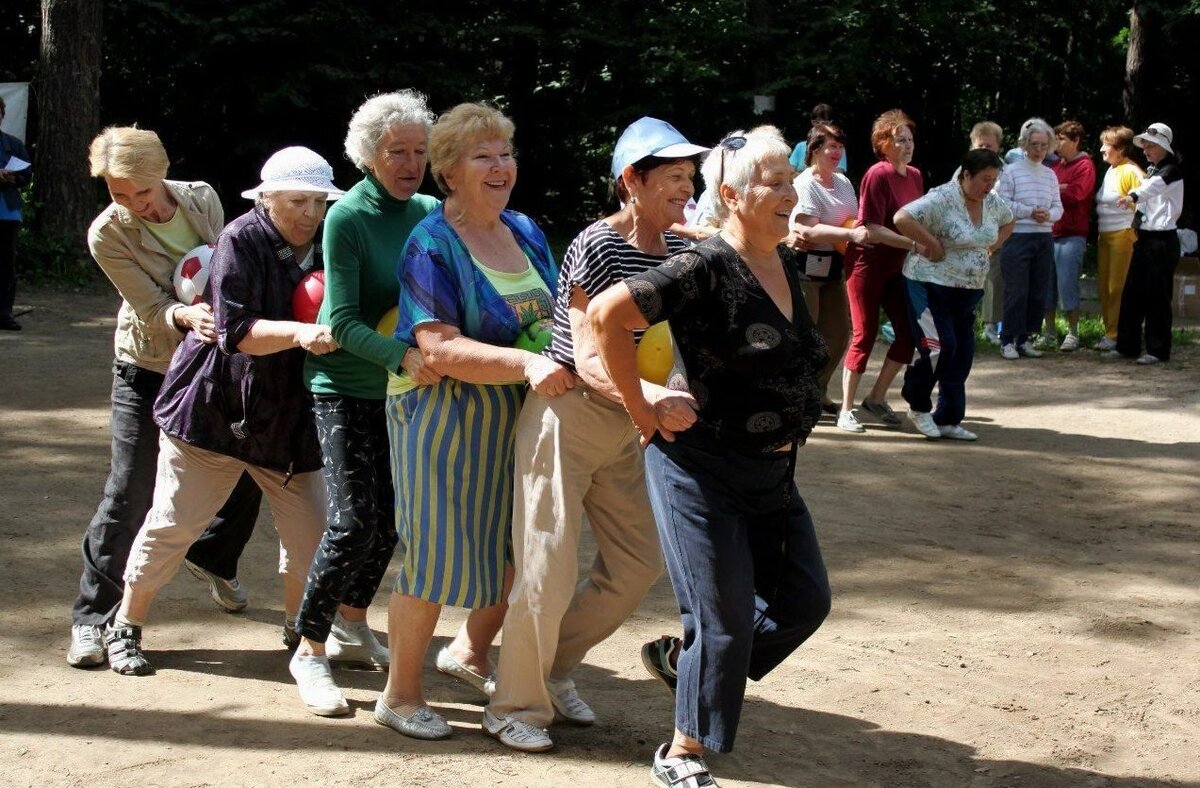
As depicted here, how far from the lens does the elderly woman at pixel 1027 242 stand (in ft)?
38.4

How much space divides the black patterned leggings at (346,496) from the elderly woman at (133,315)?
0.67m

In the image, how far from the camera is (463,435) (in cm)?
412

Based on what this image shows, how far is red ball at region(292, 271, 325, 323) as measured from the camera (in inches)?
179

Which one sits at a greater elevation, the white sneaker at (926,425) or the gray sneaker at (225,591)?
the white sneaker at (926,425)

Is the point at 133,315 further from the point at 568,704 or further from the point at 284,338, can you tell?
the point at 568,704

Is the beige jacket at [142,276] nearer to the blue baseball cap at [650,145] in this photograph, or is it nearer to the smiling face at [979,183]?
the blue baseball cap at [650,145]

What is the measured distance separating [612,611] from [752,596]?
0.61m

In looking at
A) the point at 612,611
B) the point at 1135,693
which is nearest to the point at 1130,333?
the point at 1135,693

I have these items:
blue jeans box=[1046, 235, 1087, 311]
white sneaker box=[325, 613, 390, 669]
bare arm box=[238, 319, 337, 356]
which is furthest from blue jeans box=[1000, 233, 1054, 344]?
bare arm box=[238, 319, 337, 356]

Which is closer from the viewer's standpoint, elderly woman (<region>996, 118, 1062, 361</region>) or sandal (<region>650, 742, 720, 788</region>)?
sandal (<region>650, 742, 720, 788</region>)

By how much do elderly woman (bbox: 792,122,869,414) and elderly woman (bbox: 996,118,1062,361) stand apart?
345 centimetres

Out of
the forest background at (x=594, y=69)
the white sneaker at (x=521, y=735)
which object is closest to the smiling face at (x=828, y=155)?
the white sneaker at (x=521, y=735)

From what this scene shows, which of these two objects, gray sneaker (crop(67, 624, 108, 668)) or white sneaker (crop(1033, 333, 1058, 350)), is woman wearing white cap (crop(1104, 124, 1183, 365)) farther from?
gray sneaker (crop(67, 624, 108, 668))

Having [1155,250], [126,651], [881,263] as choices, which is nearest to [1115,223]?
[1155,250]
